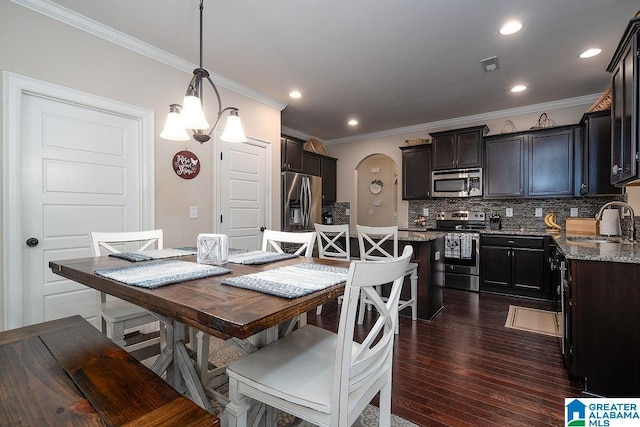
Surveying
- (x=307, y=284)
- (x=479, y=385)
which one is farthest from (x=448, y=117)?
(x=307, y=284)

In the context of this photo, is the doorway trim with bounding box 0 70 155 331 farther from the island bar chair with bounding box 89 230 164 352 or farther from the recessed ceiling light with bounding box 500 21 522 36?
the recessed ceiling light with bounding box 500 21 522 36

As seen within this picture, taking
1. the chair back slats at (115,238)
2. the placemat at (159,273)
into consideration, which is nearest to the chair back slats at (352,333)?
the placemat at (159,273)

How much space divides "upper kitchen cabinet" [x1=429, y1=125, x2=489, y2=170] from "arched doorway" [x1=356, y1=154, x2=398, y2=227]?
2447mm

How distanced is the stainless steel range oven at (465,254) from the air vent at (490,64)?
2168mm

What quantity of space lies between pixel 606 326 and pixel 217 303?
7.40 ft

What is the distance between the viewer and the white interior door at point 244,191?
3.46 metres

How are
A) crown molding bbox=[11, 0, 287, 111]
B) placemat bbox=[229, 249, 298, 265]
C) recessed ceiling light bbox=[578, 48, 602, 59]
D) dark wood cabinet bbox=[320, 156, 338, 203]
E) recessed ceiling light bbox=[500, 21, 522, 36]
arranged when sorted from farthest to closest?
dark wood cabinet bbox=[320, 156, 338, 203], recessed ceiling light bbox=[578, 48, 602, 59], recessed ceiling light bbox=[500, 21, 522, 36], crown molding bbox=[11, 0, 287, 111], placemat bbox=[229, 249, 298, 265]

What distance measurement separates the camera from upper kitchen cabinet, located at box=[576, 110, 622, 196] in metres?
3.40

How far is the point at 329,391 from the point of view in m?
0.99

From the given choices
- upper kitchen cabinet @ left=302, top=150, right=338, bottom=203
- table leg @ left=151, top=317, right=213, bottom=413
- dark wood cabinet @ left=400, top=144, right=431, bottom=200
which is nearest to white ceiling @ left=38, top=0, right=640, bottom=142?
dark wood cabinet @ left=400, top=144, right=431, bottom=200

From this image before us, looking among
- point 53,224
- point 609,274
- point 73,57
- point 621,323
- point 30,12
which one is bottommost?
point 621,323

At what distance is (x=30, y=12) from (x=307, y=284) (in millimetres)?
2836

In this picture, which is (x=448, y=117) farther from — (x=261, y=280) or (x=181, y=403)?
(x=181, y=403)

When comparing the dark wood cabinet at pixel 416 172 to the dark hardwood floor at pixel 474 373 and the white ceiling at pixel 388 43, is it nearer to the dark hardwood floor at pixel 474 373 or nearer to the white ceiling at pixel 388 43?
Result: the white ceiling at pixel 388 43
